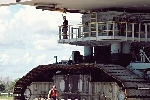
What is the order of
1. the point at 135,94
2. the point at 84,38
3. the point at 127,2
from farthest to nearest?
the point at 84,38 → the point at 127,2 → the point at 135,94

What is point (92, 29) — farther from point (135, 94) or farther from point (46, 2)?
point (135, 94)

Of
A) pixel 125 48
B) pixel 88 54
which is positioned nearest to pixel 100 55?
pixel 88 54

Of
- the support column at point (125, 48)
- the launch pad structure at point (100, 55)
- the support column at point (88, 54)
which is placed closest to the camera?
the launch pad structure at point (100, 55)

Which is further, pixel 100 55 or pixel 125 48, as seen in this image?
pixel 100 55

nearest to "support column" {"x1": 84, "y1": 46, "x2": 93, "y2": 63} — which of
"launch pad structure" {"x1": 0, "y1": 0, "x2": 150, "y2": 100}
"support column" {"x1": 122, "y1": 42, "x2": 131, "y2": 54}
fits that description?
"launch pad structure" {"x1": 0, "y1": 0, "x2": 150, "y2": 100}

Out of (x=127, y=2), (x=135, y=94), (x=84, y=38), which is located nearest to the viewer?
(x=135, y=94)

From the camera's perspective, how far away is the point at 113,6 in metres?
49.5

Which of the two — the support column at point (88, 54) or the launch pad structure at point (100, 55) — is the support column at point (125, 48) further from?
the support column at point (88, 54)

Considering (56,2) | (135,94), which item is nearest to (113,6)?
(56,2)

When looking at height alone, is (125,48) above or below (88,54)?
above

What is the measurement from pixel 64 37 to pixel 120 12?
5.12 meters

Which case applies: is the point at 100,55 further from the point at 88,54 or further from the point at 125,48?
the point at 125,48

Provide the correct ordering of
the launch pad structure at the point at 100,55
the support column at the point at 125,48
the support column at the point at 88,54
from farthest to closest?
the support column at the point at 88,54 → the support column at the point at 125,48 → the launch pad structure at the point at 100,55

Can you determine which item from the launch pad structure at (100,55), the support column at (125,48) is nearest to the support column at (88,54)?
the launch pad structure at (100,55)
